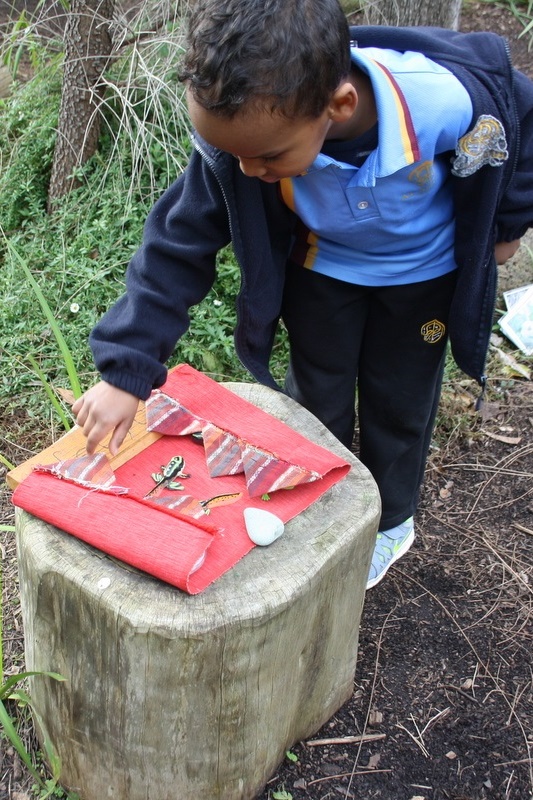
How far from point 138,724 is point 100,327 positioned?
2.57ft

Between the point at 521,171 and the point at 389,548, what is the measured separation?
1157 millimetres

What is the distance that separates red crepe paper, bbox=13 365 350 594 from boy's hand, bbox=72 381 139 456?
0.10 m

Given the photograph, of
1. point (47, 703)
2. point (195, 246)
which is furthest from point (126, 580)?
point (195, 246)

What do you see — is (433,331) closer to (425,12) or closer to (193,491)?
(193,491)

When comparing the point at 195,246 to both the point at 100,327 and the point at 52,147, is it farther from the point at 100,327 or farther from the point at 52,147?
the point at 52,147

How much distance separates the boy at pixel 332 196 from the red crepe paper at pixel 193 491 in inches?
5.1

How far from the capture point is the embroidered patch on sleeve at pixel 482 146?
1.54 meters

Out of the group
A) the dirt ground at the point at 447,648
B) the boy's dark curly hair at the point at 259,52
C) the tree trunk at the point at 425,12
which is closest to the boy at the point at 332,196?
the boy's dark curly hair at the point at 259,52

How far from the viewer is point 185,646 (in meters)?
1.40

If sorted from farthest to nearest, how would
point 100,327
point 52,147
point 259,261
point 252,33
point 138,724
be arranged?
point 52,147
point 259,261
point 100,327
point 138,724
point 252,33

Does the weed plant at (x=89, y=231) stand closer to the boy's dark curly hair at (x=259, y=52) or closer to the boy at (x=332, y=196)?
the boy at (x=332, y=196)

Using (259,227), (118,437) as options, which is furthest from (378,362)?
(118,437)

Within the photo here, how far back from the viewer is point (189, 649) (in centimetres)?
140

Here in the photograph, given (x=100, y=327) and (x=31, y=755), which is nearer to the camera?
(x=100, y=327)
